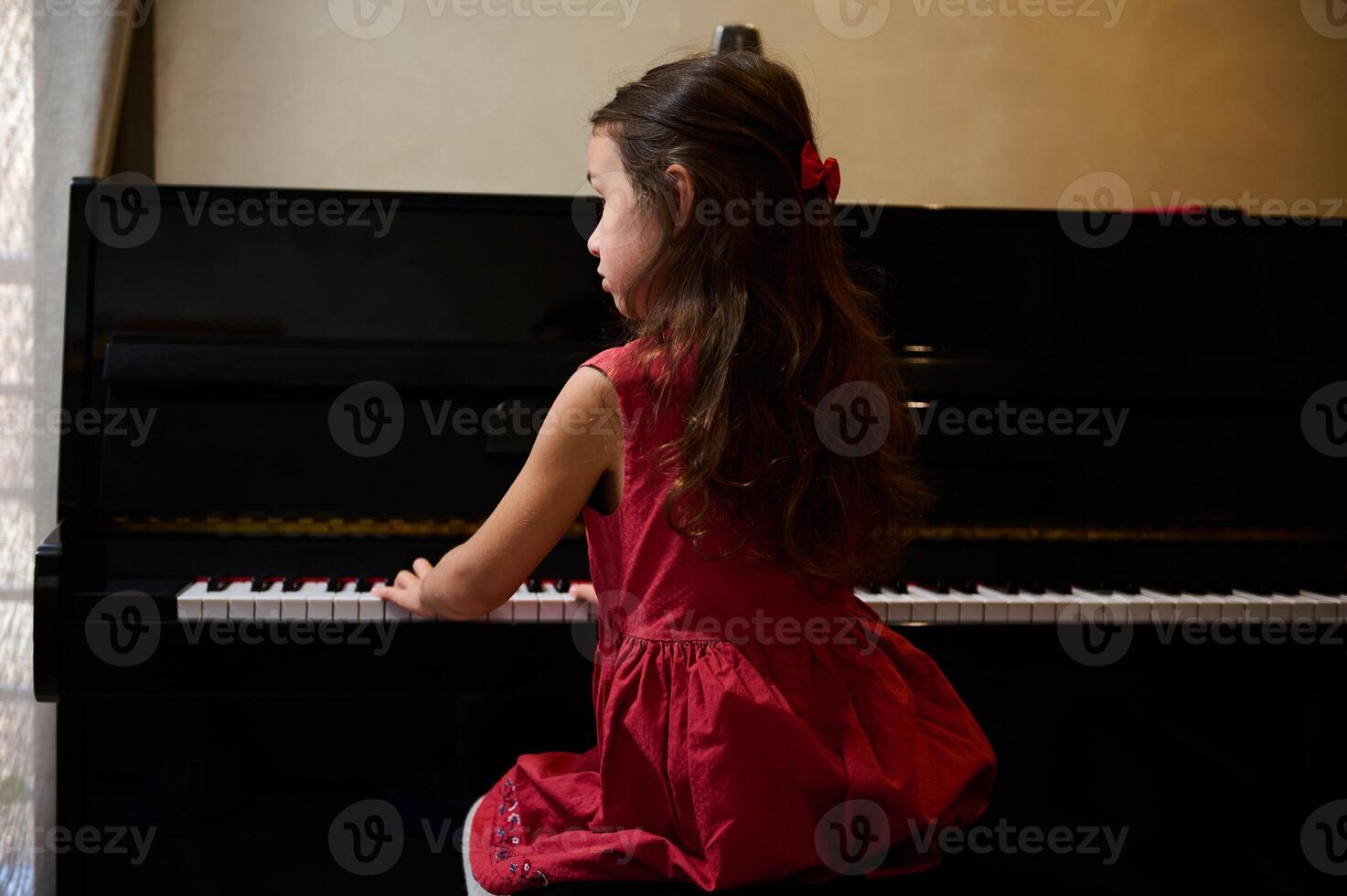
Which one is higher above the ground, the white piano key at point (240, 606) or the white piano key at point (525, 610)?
the white piano key at point (240, 606)

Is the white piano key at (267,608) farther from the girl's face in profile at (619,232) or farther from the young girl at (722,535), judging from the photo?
the girl's face in profile at (619,232)

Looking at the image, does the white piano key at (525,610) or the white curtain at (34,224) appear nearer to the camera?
the white piano key at (525,610)

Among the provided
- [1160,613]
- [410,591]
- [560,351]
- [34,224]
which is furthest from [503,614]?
[34,224]

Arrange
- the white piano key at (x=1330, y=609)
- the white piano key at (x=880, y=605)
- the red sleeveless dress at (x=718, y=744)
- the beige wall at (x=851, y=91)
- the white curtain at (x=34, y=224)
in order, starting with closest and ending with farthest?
1. the red sleeveless dress at (x=718, y=744)
2. the white piano key at (x=880, y=605)
3. the white piano key at (x=1330, y=609)
4. the white curtain at (x=34, y=224)
5. the beige wall at (x=851, y=91)

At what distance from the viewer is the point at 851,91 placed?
97.0 inches

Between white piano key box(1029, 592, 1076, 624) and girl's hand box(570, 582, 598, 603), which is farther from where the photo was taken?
white piano key box(1029, 592, 1076, 624)

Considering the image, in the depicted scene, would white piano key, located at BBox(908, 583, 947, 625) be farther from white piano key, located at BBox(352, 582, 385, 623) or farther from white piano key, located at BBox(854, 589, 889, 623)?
white piano key, located at BBox(352, 582, 385, 623)

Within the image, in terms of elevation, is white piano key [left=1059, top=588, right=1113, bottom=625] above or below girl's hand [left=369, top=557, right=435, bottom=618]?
below

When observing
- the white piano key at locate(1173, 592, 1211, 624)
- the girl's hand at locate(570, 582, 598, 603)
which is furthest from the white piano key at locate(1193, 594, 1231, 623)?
the girl's hand at locate(570, 582, 598, 603)

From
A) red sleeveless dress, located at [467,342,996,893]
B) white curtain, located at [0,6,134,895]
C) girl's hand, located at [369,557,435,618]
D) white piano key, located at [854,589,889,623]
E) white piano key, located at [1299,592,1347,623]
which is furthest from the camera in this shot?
white curtain, located at [0,6,134,895]

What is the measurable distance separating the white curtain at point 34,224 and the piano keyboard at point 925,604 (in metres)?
0.87

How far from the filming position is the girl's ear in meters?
1.03

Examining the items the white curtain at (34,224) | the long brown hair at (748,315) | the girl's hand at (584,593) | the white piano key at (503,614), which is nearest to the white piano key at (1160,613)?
the long brown hair at (748,315)

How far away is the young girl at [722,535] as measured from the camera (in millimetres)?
992
